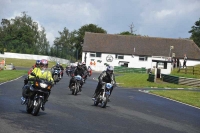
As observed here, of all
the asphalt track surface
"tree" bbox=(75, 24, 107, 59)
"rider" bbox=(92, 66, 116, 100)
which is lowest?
the asphalt track surface

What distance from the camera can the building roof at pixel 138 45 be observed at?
3489 inches

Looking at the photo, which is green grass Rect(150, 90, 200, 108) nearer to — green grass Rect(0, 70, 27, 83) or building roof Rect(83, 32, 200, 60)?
green grass Rect(0, 70, 27, 83)

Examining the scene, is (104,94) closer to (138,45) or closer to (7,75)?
(7,75)

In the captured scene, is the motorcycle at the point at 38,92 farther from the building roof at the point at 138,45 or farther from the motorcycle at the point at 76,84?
the building roof at the point at 138,45

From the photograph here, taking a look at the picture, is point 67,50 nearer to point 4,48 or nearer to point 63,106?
point 4,48

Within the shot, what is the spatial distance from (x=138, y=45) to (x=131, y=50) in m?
2.65

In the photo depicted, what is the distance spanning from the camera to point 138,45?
9119 centimetres

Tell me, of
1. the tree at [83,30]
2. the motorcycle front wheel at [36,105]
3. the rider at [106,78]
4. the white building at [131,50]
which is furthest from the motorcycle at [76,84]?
the tree at [83,30]

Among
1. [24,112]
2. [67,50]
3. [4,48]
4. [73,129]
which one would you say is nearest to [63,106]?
[24,112]

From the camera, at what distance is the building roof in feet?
291

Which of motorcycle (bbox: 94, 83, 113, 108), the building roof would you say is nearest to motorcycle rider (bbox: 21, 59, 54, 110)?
motorcycle (bbox: 94, 83, 113, 108)

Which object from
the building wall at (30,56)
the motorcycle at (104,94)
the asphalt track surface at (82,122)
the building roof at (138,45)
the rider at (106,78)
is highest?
the building roof at (138,45)

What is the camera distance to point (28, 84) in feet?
46.2

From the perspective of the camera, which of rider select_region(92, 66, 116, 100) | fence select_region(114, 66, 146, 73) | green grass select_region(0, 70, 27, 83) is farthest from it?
Answer: fence select_region(114, 66, 146, 73)
